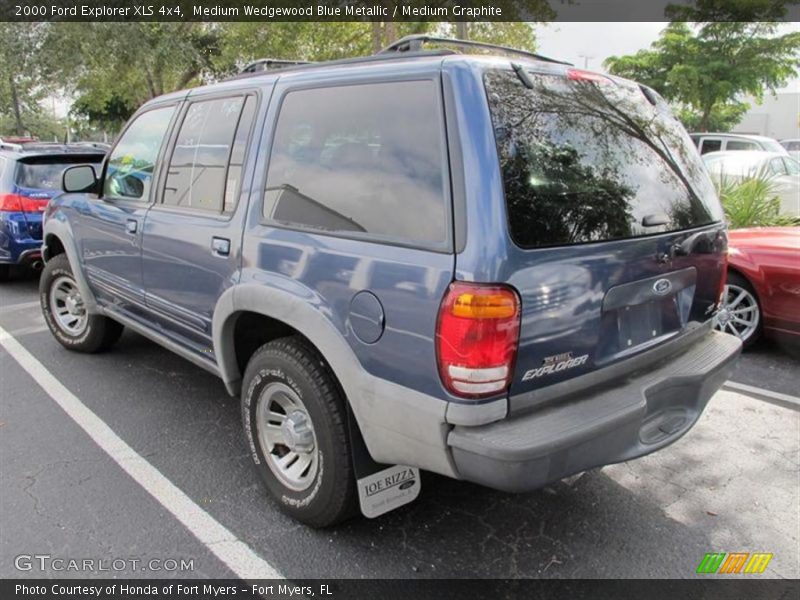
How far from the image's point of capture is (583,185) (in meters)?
2.39

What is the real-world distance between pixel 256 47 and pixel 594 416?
52.2ft

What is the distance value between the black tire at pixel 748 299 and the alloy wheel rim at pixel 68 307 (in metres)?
5.13

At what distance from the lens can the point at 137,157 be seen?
157 inches

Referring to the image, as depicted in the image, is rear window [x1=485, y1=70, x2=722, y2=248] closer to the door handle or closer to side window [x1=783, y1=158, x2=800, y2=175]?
the door handle

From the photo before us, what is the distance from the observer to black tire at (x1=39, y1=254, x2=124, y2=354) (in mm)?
4762

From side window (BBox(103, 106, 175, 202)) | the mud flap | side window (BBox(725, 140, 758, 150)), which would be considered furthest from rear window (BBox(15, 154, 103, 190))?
side window (BBox(725, 140, 758, 150))

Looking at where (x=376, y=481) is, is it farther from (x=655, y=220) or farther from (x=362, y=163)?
(x=655, y=220)

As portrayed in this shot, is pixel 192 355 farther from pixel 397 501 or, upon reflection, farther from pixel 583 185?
pixel 583 185

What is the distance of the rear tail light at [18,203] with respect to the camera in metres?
6.75

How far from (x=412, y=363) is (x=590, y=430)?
68 centimetres

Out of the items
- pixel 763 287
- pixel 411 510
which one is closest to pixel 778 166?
pixel 763 287

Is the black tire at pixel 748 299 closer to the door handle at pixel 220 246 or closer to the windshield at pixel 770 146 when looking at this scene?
the door handle at pixel 220 246

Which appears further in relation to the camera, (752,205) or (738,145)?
(738,145)

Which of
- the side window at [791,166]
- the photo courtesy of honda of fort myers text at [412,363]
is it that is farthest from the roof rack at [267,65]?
the side window at [791,166]
